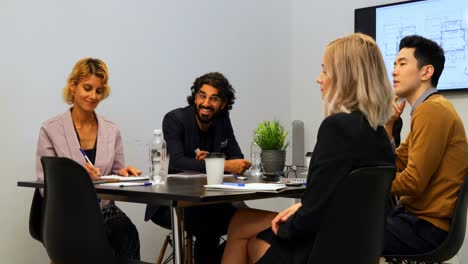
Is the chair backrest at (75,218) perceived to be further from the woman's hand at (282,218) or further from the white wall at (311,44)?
the white wall at (311,44)

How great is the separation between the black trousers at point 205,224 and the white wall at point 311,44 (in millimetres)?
2258

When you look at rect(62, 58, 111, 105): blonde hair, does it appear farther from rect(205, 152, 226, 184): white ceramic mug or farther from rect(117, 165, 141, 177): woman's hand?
rect(205, 152, 226, 184): white ceramic mug

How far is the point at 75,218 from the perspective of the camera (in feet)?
6.01

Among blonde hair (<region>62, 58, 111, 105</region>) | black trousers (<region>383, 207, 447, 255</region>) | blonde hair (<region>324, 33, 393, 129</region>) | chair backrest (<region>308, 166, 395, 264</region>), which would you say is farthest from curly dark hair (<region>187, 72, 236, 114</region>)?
chair backrest (<region>308, 166, 395, 264</region>)

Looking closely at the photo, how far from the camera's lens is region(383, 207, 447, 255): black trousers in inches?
Result: 84.1

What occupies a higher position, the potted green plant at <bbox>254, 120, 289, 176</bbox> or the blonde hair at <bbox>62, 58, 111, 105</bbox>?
the blonde hair at <bbox>62, 58, 111, 105</bbox>

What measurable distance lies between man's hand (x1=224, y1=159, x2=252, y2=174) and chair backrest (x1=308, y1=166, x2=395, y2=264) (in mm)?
1186

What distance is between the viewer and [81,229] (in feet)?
5.98

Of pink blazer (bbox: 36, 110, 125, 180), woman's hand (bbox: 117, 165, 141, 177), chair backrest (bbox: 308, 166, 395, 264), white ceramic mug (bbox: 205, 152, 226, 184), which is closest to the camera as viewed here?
chair backrest (bbox: 308, 166, 395, 264)

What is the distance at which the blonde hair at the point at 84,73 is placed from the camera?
294cm

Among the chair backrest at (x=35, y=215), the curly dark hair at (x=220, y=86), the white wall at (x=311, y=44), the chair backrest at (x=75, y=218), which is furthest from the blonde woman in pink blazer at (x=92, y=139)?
the white wall at (x=311, y=44)

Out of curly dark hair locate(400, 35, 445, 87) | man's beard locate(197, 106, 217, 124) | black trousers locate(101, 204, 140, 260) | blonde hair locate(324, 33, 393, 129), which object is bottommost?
black trousers locate(101, 204, 140, 260)

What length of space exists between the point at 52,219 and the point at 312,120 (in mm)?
3454

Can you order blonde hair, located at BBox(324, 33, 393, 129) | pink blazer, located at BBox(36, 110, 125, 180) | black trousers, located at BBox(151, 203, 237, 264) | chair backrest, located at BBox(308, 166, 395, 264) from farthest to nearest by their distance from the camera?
black trousers, located at BBox(151, 203, 237, 264), pink blazer, located at BBox(36, 110, 125, 180), blonde hair, located at BBox(324, 33, 393, 129), chair backrest, located at BBox(308, 166, 395, 264)
